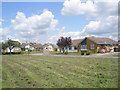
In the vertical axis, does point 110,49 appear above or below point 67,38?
below

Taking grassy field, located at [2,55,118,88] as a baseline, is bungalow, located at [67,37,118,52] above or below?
above

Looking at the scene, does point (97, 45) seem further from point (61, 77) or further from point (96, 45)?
point (61, 77)

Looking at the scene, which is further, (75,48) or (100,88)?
(75,48)

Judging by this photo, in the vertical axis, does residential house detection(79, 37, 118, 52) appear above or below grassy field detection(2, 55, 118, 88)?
above

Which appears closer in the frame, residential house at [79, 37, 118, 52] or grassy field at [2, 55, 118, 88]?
grassy field at [2, 55, 118, 88]

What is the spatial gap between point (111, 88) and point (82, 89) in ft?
3.52

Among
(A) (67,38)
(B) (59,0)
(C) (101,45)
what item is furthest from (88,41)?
(B) (59,0)

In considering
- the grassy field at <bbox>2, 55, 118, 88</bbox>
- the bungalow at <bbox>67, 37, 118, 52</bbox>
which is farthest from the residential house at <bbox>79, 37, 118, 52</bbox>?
the grassy field at <bbox>2, 55, 118, 88</bbox>

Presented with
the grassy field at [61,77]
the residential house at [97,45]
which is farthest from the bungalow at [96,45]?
the grassy field at [61,77]

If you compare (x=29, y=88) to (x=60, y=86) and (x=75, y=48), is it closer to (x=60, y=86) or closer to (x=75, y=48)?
(x=60, y=86)

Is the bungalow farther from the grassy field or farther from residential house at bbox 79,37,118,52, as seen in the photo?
the grassy field

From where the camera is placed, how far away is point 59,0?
7133mm

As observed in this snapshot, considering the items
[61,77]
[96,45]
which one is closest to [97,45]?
[96,45]

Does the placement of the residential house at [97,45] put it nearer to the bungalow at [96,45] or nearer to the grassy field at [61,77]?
the bungalow at [96,45]
